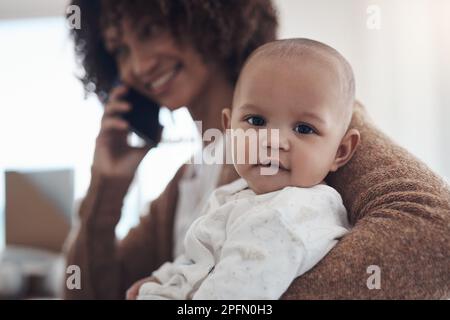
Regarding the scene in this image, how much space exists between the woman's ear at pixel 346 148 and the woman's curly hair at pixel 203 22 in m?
0.34

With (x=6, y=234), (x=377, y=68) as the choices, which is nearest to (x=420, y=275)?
(x=377, y=68)

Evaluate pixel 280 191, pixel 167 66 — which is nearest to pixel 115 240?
pixel 167 66

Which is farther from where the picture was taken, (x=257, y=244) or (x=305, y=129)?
(x=305, y=129)

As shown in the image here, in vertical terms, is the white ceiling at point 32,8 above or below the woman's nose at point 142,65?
above

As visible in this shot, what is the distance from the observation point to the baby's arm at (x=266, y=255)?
24.5 inches

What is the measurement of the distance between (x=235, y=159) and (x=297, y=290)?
0.72ft

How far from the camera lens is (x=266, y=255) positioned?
62cm

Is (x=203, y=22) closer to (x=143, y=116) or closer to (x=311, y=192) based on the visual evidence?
(x=143, y=116)

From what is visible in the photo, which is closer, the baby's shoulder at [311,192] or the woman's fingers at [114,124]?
the baby's shoulder at [311,192]

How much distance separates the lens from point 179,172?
1.17 m

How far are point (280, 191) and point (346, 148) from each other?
0.16 metres

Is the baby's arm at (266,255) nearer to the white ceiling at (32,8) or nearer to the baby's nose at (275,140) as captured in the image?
the baby's nose at (275,140)

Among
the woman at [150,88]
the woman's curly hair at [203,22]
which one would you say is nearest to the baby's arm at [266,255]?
the woman at [150,88]

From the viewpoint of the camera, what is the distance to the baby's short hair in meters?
0.74
